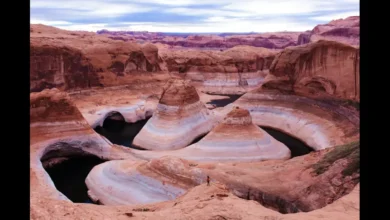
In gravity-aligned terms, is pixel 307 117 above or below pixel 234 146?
above

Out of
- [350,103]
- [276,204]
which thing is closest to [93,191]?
[276,204]

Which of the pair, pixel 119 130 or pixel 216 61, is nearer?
pixel 119 130

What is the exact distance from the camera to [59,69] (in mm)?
32375

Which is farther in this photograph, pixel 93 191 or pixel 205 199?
pixel 93 191

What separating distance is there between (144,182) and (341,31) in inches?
2035

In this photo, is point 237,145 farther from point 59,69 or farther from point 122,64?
point 122,64

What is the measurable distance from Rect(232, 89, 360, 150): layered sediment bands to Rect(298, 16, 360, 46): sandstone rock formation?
2445 cm

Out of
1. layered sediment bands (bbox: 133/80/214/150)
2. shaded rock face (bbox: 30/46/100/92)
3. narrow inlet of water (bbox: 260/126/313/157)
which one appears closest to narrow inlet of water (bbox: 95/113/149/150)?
layered sediment bands (bbox: 133/80/214/150)

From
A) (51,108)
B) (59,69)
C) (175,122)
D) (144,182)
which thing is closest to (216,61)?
(59,69)

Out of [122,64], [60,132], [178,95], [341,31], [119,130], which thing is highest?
[341,31]

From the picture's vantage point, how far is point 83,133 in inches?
851
